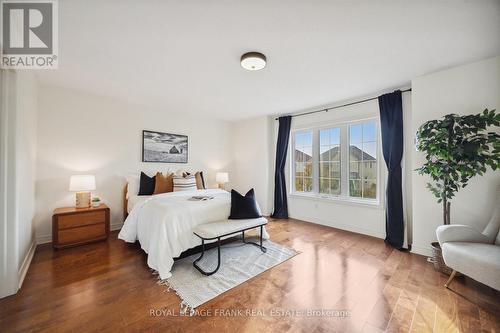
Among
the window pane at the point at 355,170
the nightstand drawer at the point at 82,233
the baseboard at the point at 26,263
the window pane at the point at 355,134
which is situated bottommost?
the baseboard at the point at 26,263

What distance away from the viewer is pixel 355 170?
361 centimetres

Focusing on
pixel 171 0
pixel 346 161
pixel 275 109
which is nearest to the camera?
pixel 171 0

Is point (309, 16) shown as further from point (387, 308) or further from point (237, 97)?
point (387, 308)

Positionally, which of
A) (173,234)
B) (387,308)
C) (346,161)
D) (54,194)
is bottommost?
(387,308)

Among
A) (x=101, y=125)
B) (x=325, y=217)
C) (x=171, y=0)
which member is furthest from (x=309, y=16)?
Result: (x=101, y=125)

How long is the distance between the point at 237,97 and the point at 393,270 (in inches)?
128

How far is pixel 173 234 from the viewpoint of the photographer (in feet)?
7.30

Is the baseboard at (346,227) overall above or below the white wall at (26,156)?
below

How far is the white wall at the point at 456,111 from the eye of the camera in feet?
7.10

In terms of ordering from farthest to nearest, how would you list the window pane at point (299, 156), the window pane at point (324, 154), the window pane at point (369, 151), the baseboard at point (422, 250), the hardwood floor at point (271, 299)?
1. the window pane at point (299, 156)
2. the window pane at point (324, 154)
3. the window pane at point (369, 151)
4. the baseboard at point (422, 250)
5. the hardwood floor at point (271, 299)

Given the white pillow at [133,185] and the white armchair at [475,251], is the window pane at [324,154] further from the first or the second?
the white pillow at [133,185]

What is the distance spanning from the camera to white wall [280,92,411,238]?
323 cm

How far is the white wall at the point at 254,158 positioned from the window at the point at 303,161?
2.01ft

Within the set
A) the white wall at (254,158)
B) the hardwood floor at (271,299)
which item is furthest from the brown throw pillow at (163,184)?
the white wall at (254,158)
